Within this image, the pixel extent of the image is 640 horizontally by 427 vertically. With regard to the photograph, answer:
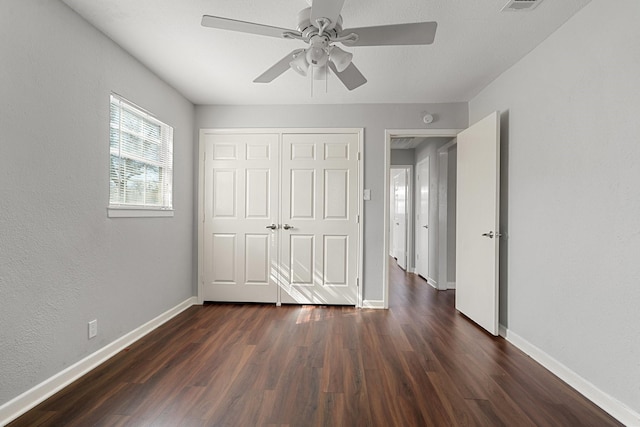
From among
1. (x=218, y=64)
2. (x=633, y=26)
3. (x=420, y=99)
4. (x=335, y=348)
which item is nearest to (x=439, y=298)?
(x=335, y=348)

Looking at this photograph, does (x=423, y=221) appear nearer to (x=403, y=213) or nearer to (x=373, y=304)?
(x=403, y=213)

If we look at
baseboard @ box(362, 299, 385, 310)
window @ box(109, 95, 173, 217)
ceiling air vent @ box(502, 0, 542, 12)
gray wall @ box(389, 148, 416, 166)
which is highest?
ceiling air vent @ box(502, 0, 542, 12)

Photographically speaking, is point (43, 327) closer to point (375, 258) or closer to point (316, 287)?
point (316, 287)

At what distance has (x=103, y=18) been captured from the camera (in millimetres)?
2096

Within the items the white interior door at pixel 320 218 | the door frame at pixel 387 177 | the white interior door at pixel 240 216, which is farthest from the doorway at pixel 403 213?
the white interior door at pixel 240 216

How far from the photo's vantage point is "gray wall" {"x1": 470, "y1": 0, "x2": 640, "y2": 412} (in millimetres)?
1663

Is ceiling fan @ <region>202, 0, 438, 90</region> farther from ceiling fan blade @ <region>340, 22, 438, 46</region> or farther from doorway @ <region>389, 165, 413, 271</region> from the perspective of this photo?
doorway @ <region>389, 165, 413, 271</region>

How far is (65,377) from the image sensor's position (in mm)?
1962

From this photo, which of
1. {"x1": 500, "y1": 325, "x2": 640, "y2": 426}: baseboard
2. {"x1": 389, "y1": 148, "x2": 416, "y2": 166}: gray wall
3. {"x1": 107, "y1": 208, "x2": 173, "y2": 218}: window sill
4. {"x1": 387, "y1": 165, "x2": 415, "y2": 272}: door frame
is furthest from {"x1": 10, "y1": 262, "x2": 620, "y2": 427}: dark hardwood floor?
{"x1": 389, "y1": 148, "x2": 416, "y2": 166}: gray wall

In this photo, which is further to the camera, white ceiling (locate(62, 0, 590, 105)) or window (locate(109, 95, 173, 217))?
window (locate(109, 95, 173, 217))

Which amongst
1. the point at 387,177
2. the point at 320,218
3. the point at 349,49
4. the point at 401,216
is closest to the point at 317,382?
the point at 320,218

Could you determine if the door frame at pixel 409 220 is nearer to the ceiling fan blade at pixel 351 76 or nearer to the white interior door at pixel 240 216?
the white interior door at pixel 240 216

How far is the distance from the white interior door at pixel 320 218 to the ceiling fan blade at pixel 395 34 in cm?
201

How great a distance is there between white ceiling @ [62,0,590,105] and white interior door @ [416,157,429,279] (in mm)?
2049
